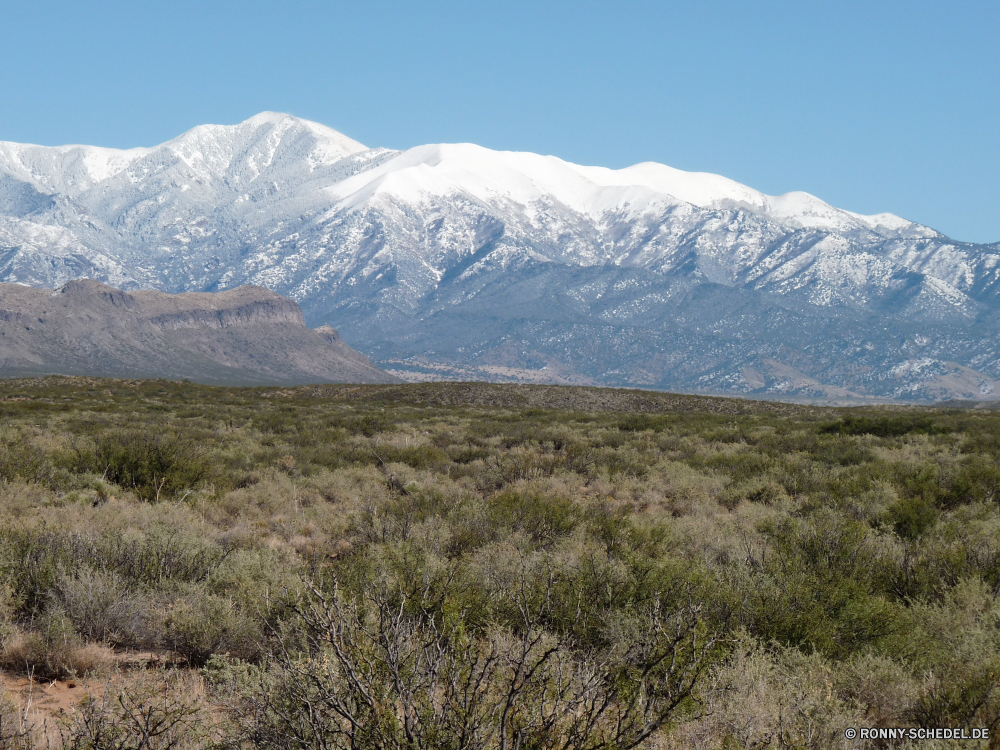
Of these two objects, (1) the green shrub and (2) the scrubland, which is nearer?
(2) the scrubland

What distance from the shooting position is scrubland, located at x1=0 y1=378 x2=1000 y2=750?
4.37 meters

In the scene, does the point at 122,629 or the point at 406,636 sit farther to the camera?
the point at 122,629

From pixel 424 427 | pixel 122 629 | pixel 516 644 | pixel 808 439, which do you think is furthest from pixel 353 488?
pixel 808 439

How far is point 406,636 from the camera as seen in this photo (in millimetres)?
5121

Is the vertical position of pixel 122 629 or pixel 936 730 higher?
pixel 936 730

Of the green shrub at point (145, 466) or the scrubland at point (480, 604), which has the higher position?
the scrubland at point (480, 604)

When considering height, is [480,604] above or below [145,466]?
above

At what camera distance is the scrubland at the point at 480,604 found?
4367mm

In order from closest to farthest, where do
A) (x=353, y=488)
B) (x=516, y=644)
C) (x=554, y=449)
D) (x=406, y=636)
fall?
(x=406, y=636), (x=516, y=644), (x=353, y=488), (x=554, y=449)

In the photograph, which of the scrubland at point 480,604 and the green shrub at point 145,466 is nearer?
the scrubland at point 480,604

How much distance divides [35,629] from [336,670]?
3431 mm

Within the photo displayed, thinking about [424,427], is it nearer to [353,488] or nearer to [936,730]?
[353,488]

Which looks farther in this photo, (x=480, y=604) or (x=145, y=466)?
(x=145, y=466)

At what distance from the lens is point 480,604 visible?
6.79m
